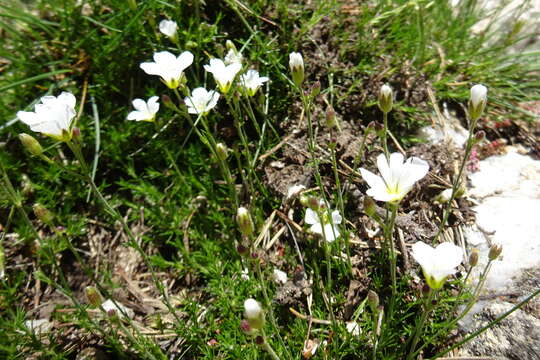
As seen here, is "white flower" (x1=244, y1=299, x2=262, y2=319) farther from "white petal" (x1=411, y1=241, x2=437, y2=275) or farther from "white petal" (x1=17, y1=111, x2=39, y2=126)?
"white petal" (x1=17, y1=111, x2=39, y2=126)

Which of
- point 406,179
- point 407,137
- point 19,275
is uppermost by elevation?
point 406,179

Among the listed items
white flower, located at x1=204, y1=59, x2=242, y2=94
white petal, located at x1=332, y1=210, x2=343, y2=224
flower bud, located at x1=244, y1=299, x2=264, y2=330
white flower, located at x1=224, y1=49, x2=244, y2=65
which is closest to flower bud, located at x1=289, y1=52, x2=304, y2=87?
white flower, located at x1=204, y1=59, x2=242, y2=94

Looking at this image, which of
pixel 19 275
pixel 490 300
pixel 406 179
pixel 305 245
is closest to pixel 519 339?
pixel 490 300

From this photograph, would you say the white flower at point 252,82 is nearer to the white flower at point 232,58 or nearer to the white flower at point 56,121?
the white flower at point 232,58

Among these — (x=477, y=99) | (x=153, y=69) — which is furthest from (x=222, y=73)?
(x=477, y=99)

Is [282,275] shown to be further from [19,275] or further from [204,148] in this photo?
[19,275]

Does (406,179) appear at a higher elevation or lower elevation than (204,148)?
higher

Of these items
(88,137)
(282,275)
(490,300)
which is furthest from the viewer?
(88,137)

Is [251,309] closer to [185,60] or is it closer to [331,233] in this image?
[331,233]
